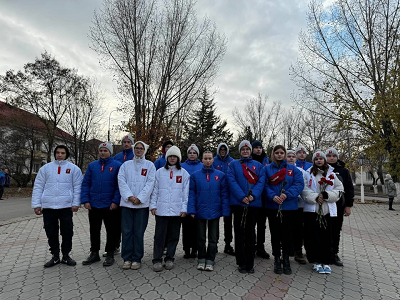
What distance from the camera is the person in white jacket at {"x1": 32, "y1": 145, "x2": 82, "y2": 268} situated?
4113mm

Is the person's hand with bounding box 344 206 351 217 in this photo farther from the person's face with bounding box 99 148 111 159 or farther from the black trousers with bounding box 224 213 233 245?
the person's face with bounding box 99 148 111 159

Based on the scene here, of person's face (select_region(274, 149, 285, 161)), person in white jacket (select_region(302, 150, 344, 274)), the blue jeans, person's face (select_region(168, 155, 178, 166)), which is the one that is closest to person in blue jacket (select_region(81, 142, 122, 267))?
the blue jeans

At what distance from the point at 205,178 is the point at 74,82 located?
2373cm

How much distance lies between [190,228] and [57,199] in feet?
7.34

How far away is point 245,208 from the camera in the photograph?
3969mm

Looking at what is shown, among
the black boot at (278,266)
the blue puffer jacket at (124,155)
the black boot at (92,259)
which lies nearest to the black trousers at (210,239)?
the black boot at (278,266)

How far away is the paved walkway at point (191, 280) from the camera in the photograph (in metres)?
3.25

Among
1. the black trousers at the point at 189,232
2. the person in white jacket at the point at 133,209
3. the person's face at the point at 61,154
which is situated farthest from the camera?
the black trousers at the point at 189,232

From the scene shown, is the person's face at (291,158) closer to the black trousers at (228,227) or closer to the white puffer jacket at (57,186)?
the black trousers at (228,227)

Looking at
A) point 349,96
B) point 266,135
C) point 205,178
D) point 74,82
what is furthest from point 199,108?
point 205,178

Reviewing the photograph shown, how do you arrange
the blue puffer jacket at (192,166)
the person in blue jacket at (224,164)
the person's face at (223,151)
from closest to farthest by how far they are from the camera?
1. the blue puffer jacket at (192,166)
2. the person in blue jacket at (224,164)
3. the person's face at (223,151)

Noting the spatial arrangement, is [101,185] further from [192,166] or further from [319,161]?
[319,161]

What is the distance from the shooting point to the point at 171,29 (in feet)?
48.7

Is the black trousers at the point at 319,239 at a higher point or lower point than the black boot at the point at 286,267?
higher
